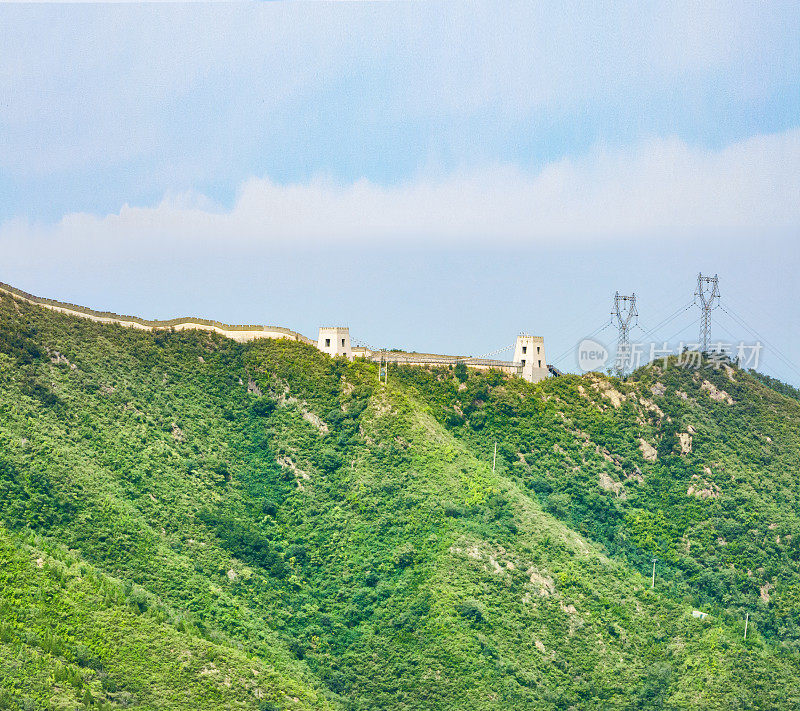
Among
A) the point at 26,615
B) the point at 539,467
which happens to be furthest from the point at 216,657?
the point at 539,467

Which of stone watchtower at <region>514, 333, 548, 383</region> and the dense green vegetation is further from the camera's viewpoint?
stone watchtower at <region>514, 333, 548, 383</region>

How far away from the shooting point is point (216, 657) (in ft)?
192

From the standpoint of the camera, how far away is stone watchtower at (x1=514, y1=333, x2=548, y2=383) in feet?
300

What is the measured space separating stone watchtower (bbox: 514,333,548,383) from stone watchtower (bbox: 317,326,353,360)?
45.5 feet

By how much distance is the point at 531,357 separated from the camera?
91438 mm

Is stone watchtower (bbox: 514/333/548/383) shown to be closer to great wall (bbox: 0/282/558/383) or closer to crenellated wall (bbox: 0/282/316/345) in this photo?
great wall (bbox: 0/282/558/383)

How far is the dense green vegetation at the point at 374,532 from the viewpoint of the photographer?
59.1 m

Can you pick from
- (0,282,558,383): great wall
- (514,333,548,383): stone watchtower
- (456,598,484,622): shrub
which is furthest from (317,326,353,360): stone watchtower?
(456,598,484,622): shrub

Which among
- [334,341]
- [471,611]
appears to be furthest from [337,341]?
[471,611]

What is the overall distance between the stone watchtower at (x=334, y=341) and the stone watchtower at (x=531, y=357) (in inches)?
546

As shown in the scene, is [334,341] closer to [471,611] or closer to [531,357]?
[531,357]

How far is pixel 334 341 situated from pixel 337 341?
0.23 m

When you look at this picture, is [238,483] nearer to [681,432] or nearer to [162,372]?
[162,372]

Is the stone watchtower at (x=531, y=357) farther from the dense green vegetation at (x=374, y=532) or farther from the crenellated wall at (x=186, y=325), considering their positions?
the crenellated wall at (x=186, y=325)
